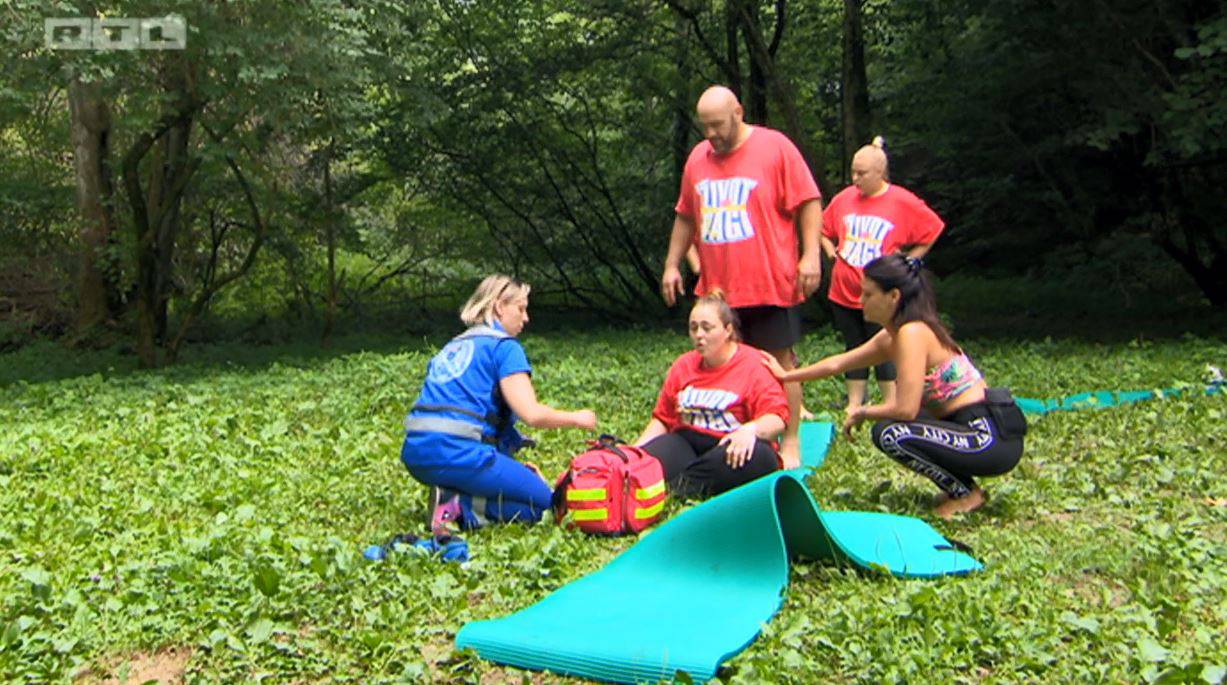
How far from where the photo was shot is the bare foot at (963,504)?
208 inches

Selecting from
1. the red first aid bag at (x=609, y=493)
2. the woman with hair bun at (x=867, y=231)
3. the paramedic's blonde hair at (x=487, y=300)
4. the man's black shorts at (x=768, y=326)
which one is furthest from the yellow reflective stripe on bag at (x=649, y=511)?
the woman with hair bun at (x=867, y=231)

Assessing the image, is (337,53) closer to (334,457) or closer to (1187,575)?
(334,457)

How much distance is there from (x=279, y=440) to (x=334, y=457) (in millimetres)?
795

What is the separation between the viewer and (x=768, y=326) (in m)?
6.42

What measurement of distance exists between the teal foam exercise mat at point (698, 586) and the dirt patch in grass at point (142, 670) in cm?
84

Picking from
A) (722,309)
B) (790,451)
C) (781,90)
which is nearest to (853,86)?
(781,90)

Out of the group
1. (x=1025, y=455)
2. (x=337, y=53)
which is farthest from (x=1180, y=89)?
(x=337, y=53)

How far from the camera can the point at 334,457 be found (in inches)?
277

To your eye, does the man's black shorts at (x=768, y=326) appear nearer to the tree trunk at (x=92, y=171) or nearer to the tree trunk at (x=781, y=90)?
the tree trunk at (x=781, y=90)

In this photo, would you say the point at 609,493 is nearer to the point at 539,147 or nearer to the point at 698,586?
the point at 698,586

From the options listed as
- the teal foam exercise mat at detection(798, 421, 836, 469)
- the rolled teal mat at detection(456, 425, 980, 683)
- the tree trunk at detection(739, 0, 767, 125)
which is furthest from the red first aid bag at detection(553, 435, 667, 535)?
the tree trunk at detection(739, 0, 767, 125)

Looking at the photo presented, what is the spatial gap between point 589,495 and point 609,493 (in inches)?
3.3

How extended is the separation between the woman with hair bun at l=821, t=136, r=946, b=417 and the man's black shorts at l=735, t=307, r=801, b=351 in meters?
1.32

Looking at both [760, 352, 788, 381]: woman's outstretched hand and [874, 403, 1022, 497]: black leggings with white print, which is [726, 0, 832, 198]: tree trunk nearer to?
[760, 352, 788, 381]: woman's outstretched hand
